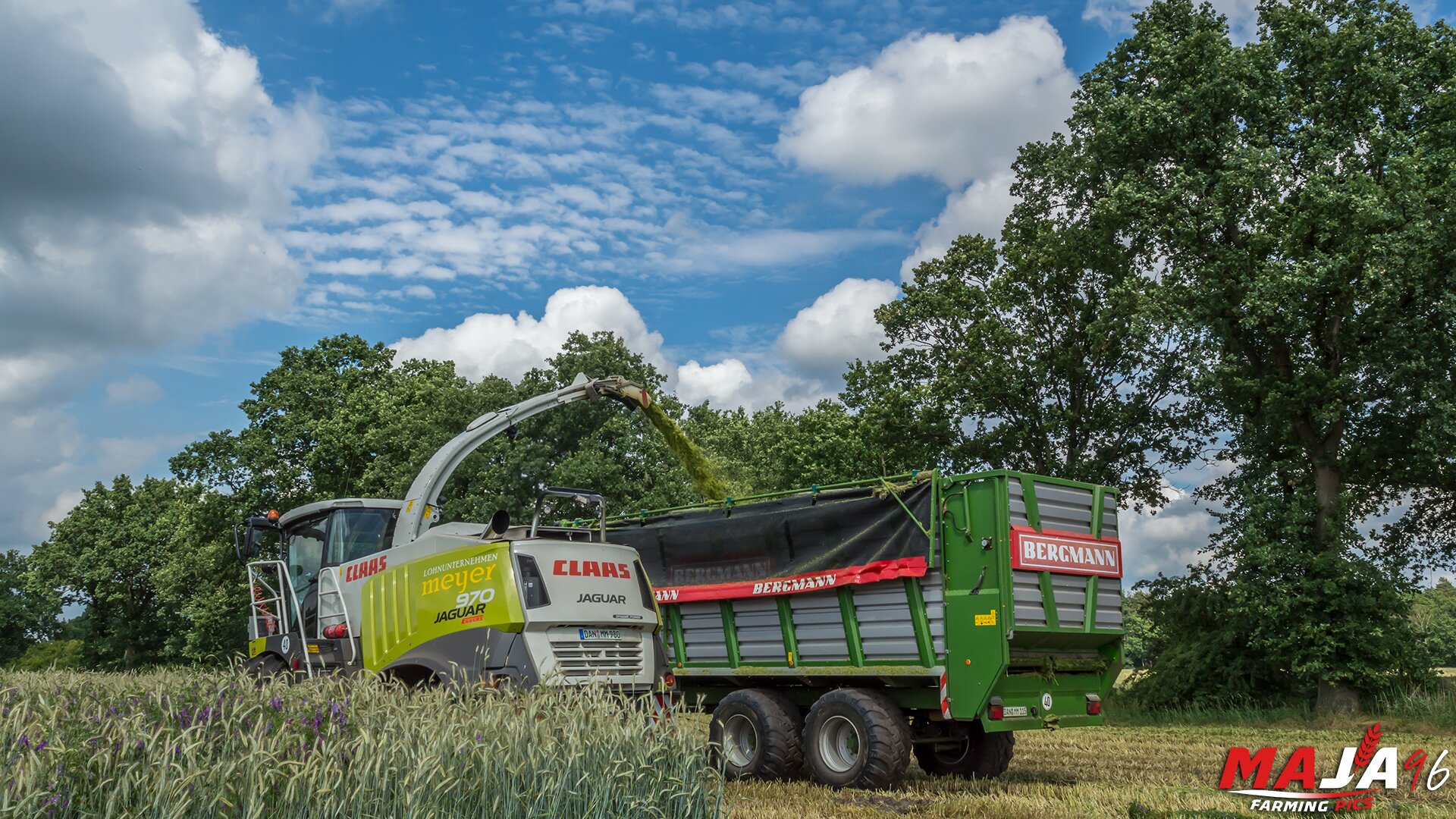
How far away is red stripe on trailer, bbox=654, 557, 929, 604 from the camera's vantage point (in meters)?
10.5

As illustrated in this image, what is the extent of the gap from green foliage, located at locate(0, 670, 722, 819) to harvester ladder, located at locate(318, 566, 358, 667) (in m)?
4.97

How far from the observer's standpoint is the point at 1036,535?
1038cm

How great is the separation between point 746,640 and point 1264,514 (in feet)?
45.7

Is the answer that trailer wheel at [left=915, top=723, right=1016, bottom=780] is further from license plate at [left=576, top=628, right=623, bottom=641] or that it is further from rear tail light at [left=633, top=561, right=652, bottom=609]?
rear tail light at [left=633, top=561, right=652, bottom=609]

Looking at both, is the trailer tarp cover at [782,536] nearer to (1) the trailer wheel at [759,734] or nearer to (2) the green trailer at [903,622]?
(2) the green trailer at [903,622]

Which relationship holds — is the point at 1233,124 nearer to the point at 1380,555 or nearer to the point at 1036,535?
the point at 1380,555

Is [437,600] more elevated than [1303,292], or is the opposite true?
[1303,292]

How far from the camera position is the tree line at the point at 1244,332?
66.0ft

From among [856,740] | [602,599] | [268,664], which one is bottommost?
[856,740]

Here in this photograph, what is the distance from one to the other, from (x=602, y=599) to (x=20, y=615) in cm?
6488

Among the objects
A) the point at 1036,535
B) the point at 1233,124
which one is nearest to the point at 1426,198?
the point at 1233,124

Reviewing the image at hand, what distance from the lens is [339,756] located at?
5.38 m

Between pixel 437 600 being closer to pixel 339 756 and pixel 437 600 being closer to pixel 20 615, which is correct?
pixel 339 756

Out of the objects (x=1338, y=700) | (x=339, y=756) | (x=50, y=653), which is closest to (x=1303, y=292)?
(x=1338, y=700)
